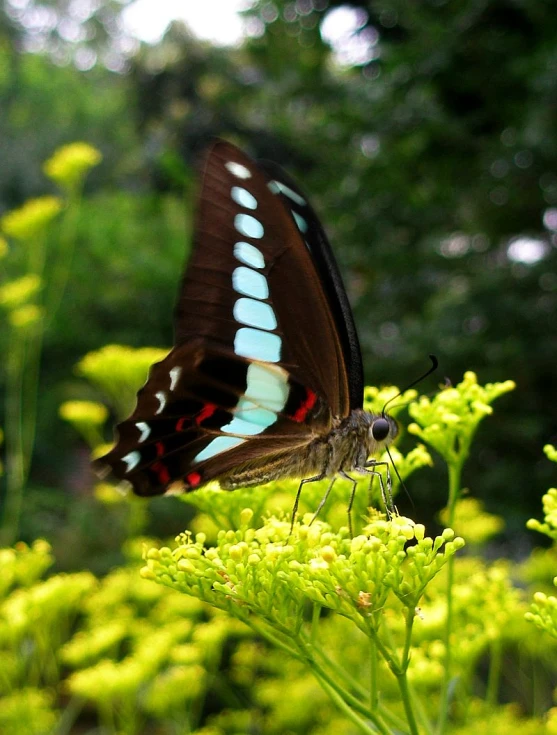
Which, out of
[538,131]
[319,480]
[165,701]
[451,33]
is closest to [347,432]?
[319,480]

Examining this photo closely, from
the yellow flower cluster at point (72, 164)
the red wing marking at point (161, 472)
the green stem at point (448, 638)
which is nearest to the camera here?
the green stem at point (448, 638)

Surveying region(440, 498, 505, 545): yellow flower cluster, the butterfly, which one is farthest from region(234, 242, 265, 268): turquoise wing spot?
region(440, 498, 505, 545): yellow flower cluster

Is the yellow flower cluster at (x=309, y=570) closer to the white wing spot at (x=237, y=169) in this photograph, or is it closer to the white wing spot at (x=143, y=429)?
the white wing spot at (x=143, y=429)

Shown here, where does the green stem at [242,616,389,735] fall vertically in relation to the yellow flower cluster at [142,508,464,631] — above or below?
below

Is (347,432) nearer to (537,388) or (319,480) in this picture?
(319,480)

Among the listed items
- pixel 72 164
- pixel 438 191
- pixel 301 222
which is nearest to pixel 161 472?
pixel 301 222

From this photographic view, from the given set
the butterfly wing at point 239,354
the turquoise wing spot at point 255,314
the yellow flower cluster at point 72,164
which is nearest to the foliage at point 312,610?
the butterfly wing at point 239,354

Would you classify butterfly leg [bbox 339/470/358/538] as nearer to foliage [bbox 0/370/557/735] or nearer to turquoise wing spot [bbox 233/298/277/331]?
foliage [bbox 0/370/557/735]

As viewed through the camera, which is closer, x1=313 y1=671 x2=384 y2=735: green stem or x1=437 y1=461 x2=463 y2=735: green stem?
x1=313 y1=671 x2=384 y2=735: green stem
